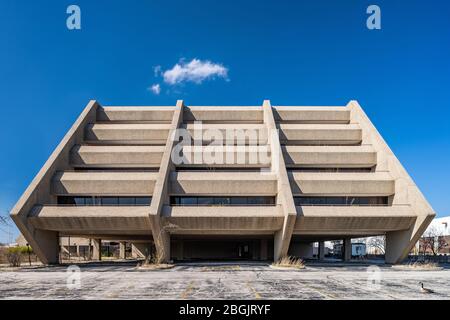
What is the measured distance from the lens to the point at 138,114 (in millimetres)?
39281

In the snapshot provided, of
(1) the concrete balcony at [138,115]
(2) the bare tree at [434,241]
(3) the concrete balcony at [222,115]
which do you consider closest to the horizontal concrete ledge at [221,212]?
(3) the concrete balcony at [222,115]

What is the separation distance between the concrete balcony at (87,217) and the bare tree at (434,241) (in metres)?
47.9

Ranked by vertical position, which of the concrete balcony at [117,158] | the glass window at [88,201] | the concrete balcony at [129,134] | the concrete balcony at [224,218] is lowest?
the concrete balcony at [224,218]

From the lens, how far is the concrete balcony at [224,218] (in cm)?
2722

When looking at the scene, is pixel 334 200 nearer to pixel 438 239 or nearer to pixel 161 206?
pixel 161 206

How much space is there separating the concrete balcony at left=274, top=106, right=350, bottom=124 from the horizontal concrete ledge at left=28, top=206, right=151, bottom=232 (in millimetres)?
19917

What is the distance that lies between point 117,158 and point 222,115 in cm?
1275

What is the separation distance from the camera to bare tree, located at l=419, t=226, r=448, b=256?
186ft

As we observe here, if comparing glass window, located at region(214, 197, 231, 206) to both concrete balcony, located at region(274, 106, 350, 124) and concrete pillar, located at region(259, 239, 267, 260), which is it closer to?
concrete pillar, located at region(259, 239, 267, 260)

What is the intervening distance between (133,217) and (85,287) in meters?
12.6

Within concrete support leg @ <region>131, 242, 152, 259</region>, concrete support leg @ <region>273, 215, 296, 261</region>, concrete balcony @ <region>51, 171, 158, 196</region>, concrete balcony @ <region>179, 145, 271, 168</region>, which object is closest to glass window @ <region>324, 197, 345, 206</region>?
concrete support leg @ <region>273, 215, 296, 261</region>

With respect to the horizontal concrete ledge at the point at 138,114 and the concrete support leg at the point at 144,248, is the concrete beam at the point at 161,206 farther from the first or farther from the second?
the concrete support leg at the point at 144,248

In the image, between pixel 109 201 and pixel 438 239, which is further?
pixel 438 239

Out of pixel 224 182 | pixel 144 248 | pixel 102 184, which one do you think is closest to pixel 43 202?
pixel 102 184
